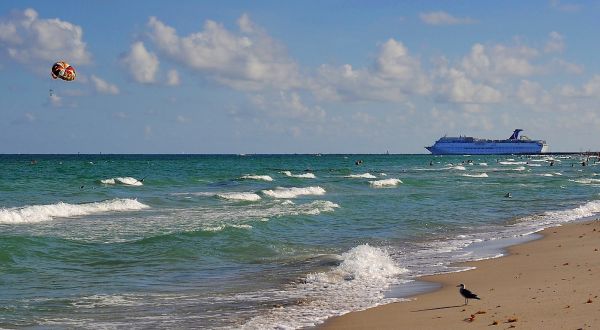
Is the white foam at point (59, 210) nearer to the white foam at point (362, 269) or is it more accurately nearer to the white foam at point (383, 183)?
the white foam at point (362, 269)

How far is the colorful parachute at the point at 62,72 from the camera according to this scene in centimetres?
2729

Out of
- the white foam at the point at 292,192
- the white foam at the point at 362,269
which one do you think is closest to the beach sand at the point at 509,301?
the white foam at the point at 362,269

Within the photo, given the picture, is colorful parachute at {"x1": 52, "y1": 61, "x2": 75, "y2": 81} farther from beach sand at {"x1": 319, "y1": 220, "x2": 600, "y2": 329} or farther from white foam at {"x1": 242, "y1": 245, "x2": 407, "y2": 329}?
beach sand at {"x1": 319, "y1": 220, "x2": 600, "y2": 329}

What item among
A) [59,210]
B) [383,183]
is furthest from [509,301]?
[383,183]

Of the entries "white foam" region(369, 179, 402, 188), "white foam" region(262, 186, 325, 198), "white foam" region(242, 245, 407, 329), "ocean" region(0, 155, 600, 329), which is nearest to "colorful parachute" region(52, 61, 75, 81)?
"ocean" region(0, 155, 600, 329)

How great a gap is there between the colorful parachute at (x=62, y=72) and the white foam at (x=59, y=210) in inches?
249

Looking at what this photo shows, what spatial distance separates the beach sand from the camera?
10.2m

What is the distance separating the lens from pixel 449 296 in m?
12.9

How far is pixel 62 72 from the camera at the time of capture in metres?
27.4

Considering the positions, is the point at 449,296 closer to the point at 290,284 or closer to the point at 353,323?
the point at 353,323

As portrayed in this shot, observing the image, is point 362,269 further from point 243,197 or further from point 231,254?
point 243,197

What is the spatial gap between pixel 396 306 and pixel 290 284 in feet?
11.2

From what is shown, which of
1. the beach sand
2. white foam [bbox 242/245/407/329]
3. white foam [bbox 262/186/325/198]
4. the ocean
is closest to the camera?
the beach sand

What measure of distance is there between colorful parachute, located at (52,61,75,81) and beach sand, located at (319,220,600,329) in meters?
17.9
